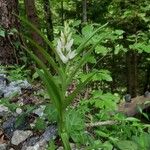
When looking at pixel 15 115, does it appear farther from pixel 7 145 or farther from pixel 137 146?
pixel 137 146

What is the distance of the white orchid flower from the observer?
8.57ft

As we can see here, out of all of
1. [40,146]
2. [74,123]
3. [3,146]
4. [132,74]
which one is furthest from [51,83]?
[132,74]

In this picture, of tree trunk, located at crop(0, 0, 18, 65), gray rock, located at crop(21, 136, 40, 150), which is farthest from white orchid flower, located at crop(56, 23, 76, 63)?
tree trunk, located at crop(0, 0, 18, 65)

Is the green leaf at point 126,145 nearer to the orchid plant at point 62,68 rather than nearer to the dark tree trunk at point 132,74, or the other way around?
the orchid plant at point 62,68

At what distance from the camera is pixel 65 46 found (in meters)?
2.64

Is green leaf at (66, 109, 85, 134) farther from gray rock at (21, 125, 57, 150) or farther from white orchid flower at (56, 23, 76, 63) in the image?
white orchid flower at (56, 23, 76, 63)

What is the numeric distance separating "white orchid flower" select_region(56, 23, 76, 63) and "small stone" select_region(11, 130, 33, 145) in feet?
3.85

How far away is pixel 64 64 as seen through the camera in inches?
109

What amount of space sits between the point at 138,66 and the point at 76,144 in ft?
42.0

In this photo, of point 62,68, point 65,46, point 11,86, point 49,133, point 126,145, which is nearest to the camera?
point 65,46

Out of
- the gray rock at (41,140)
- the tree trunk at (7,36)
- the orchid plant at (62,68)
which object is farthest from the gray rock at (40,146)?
the tree trunk at (7,36)

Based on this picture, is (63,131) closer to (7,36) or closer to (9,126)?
(9,126)

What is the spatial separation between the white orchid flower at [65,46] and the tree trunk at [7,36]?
10.1 ft

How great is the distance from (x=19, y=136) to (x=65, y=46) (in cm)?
131
